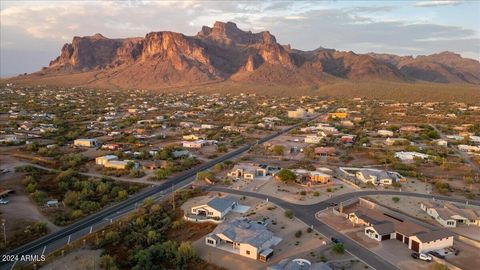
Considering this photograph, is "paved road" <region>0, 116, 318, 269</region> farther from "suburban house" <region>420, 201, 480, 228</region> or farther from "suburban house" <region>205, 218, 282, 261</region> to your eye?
"suburban house" <region>420, 201, 480, 228</region>

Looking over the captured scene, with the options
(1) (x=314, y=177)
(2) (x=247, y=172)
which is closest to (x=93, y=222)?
(2) (x=247, y=172)

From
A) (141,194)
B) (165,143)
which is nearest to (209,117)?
(165,143)

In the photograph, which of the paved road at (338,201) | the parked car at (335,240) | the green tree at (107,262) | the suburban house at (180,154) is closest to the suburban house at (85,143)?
the suburban house at (180,154)

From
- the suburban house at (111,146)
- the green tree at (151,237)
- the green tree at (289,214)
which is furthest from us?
the suburban house at (111,146)

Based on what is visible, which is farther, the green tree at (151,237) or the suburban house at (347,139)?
the suburban house at (347,139)

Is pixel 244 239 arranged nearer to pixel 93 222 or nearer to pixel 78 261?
pixel 78 261

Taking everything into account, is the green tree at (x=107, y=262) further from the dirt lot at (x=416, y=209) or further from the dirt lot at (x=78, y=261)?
the dirt lot at (x=416, y=209)

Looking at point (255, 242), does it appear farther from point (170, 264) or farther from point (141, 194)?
point (141, 194)
